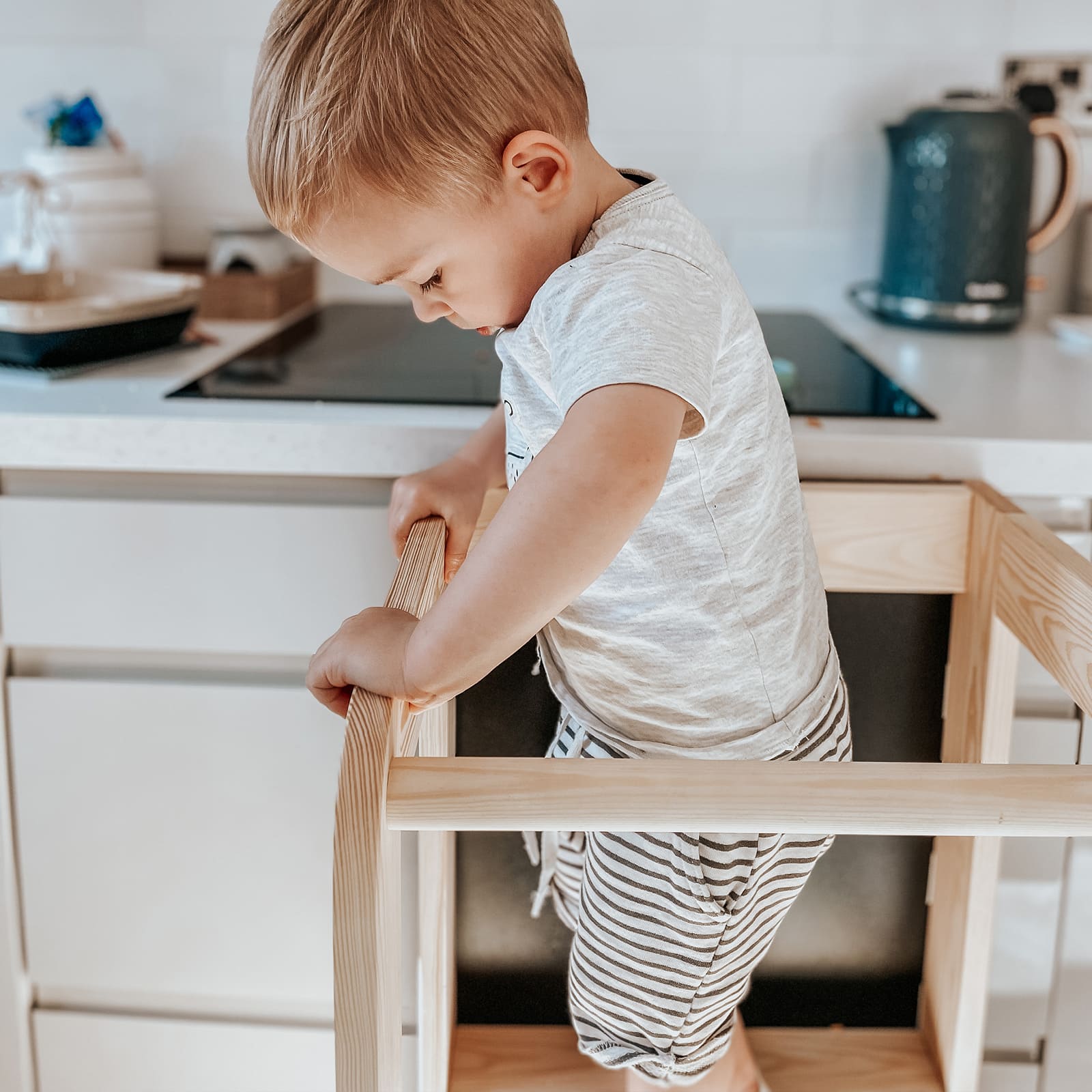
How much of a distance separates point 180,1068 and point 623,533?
0.78 m

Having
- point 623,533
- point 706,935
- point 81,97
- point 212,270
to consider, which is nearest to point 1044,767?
point 623,533

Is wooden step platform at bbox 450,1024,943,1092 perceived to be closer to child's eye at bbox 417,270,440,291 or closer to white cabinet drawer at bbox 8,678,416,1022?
white cabinet drawer at bbox 8,678,416,1022

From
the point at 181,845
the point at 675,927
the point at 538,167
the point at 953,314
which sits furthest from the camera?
the point at 953,314

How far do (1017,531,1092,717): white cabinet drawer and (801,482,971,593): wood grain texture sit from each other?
0.10m

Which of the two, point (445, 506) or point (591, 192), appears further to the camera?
point (445, 506)

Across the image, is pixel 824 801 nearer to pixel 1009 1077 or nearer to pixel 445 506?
pixel 445 506

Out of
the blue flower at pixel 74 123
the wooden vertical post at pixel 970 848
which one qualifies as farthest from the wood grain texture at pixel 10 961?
the wooden vertical post at pixel 970 848

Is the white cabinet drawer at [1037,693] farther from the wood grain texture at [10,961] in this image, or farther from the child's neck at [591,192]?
the wood grain texture at [10,961]

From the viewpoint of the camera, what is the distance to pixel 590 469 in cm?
53

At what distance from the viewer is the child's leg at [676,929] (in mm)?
768

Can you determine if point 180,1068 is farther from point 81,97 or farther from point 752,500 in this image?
point 81,97

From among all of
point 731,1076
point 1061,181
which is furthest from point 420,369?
point 1061,181

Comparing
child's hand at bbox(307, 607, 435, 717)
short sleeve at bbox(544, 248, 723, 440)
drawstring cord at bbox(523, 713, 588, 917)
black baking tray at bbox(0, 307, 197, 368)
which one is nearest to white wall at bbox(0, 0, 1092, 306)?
black baking tray at bbox(0, 307, 197, 368)

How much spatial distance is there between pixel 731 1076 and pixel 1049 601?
49 cm
